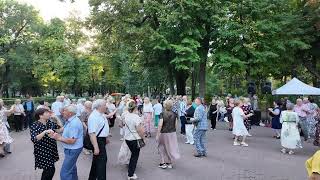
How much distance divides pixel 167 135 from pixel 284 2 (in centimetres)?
2384

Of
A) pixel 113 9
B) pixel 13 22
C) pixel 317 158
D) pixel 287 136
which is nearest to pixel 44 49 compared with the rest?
pixel 13 22

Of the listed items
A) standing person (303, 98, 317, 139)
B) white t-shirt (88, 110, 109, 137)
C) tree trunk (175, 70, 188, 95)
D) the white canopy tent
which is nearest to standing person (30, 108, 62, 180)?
white t-shirt (88, 110, 109, 137)

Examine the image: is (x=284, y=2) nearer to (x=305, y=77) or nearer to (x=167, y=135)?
(x=305, y=77)

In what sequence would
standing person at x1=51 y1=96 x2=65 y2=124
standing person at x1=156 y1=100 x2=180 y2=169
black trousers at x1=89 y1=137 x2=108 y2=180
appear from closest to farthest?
black trousers at x1=89 y1=137 x2=108 y2=180
standing person at x1=156 y1=100 x2=180 y2=169
standing person at x1=51 y1=96 x2=65 y2=124

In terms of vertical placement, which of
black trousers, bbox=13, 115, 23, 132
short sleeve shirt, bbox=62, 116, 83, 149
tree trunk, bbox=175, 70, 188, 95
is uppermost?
tree trunk, bbox=175, 70, 188, 95

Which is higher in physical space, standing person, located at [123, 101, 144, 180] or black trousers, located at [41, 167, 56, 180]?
standing person, located at [123, 101, 144, 180]

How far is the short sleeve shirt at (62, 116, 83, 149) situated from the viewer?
745 centimetres

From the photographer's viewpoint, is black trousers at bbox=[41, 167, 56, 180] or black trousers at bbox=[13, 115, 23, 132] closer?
black trousers at bbox=[41, 167, 56, 180]

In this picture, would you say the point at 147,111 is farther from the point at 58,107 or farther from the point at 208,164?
the point at 208,164

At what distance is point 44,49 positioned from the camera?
49469 millimetres

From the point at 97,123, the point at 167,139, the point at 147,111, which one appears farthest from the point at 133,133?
the point at 147,111

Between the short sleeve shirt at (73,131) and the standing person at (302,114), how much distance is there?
11.5 m

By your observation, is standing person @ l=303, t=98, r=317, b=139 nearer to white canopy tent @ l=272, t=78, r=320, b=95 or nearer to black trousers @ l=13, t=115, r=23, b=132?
white canopy tent @ l=272, t=78, r=320, b=95

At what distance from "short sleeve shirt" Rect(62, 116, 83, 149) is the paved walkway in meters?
2.27
